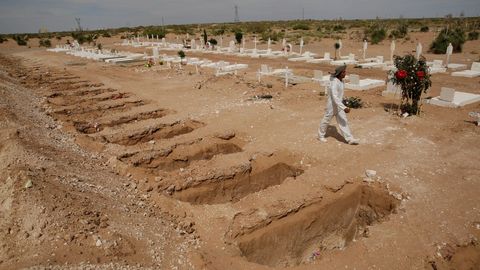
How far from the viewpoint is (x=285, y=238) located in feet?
17.4

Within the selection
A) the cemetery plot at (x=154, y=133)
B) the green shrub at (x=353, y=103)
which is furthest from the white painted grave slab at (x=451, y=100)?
the cemetery plot at (x=154, y=133)

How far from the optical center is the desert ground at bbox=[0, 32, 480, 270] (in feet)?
14.1

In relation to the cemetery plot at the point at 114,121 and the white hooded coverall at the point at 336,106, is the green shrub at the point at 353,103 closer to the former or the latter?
the white hooded coverall at the point at 336,106

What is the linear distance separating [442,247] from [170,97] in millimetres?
10310

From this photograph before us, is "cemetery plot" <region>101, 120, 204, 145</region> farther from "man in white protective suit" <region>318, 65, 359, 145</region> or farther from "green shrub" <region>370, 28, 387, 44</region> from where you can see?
"green shrub" <region>370, 28, 387, 44</region>

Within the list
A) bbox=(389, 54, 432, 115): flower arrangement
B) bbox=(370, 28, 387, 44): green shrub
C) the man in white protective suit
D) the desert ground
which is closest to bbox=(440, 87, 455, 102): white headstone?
the desert ground

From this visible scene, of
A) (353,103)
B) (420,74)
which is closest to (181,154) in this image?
(353,103)

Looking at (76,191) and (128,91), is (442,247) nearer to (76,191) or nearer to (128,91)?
(76,191)

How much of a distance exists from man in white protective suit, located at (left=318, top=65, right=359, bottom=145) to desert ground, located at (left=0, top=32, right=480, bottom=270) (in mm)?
273

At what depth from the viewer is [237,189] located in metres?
6.61

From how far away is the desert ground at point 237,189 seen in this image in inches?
169

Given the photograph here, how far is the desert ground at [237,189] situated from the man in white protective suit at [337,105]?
0.27 m

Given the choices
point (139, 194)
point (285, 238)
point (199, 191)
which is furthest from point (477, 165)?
point (139, 194)

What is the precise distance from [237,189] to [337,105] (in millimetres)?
2776
